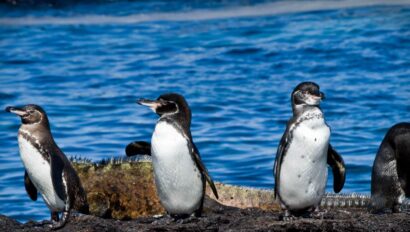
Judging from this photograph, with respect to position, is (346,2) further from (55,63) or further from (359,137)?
(359,137)

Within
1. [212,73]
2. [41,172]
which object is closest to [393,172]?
[41,172]

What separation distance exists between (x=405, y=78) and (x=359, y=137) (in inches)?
137

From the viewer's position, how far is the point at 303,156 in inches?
305

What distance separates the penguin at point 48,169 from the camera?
7906 mm

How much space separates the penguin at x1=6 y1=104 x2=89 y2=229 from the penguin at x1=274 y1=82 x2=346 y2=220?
54.7 inches

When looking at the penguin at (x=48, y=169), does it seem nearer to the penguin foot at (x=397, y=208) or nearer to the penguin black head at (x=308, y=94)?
the penguin black head at (x=308, y=94)

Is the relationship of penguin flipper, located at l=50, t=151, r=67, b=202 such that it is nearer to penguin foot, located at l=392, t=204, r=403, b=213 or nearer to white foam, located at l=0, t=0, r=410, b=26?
penguin foot, located at l=392, t=204, r=403, b=213

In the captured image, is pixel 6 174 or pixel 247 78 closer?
pixel 6 174

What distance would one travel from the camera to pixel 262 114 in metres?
16.5

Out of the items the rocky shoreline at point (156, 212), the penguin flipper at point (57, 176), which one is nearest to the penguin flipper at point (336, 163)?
the rocky shoreline at point (156, 212)

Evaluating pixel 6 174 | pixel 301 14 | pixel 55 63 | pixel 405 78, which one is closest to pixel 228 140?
pixel 6 174

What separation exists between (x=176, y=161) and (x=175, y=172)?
9 cm

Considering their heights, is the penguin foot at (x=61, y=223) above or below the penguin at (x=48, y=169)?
below

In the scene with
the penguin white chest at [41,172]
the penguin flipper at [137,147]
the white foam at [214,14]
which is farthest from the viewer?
the white foam at [214,14]
